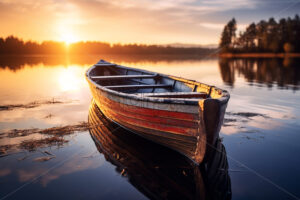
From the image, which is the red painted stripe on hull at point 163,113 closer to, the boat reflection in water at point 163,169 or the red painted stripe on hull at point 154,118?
the red painted stripe on hull at point 154,118

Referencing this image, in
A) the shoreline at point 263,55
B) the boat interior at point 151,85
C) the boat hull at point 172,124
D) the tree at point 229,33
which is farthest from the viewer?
the tree at point 229,33

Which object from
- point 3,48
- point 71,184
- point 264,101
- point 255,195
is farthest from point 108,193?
point 3,48

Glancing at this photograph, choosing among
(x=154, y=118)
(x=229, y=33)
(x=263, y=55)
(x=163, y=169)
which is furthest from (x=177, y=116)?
(x=229, y=33)

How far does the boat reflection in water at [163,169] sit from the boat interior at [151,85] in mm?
1598

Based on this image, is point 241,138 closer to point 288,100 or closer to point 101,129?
point 101,129

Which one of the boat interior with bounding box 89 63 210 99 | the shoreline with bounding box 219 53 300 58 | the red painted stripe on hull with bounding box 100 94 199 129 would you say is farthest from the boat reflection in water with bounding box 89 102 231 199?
the shoreline with bounding box 219 53 300 58

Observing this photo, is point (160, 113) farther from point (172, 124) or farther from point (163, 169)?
point (163, 169)

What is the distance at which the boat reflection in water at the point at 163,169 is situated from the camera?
4703mm

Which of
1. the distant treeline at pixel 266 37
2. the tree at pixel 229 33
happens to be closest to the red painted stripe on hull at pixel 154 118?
the distant treeline at pixel 266 37

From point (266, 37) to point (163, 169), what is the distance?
90.7 metres

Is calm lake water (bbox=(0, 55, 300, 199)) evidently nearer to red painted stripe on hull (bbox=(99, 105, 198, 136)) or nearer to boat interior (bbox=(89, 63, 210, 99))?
red painted stripe on hull (bbox=(99, 105, 198, 136))

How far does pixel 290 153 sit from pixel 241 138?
56.1 inches

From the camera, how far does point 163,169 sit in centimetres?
550

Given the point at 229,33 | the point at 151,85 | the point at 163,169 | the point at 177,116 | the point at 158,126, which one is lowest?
the point at 163,169
